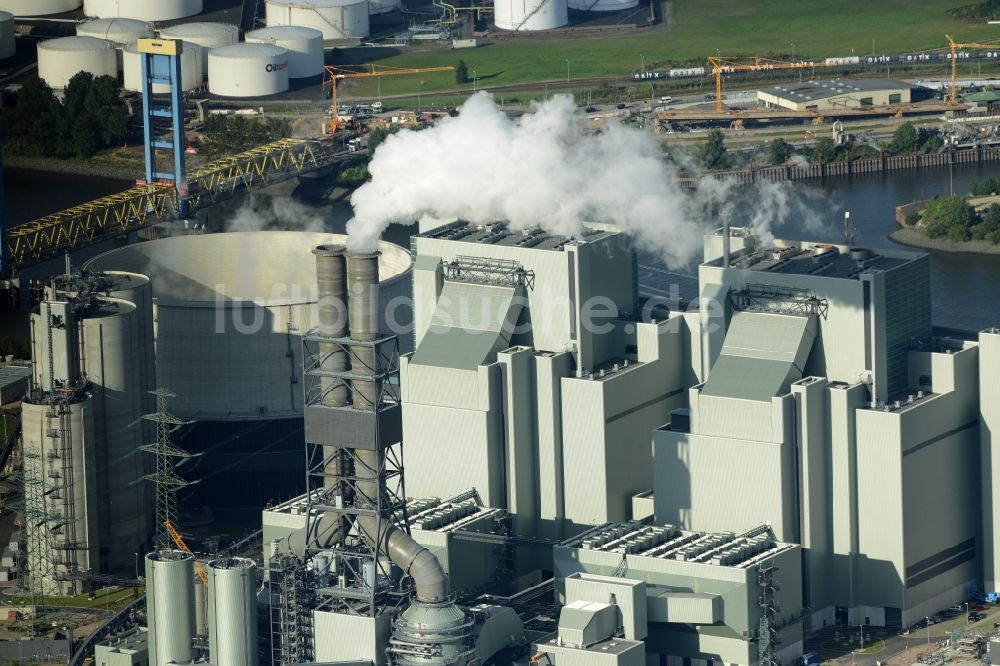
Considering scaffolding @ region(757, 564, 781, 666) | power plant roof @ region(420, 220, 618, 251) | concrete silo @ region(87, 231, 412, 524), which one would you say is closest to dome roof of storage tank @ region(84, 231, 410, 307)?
concrete silo @ region(87, 231, 412, 524)

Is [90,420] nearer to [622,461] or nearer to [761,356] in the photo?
[622,461]

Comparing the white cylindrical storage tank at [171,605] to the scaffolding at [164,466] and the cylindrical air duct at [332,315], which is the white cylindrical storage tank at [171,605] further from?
the cylindrical air duct at [332,315]

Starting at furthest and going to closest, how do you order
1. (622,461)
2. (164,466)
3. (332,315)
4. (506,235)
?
(506,235)
(622,461)
(164,466)
(332,315)

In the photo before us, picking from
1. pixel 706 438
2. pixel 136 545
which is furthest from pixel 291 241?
pixel 706 438

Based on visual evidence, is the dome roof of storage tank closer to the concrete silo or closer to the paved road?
the concrete silo

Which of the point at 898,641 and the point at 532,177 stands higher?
the point at 532,177

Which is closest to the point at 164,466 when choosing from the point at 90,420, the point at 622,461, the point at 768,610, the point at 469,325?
the point at 90,420

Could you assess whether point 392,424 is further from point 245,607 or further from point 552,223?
point 552,223

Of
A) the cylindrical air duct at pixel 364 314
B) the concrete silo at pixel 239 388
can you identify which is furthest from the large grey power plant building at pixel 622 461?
the concrete silo at pixel 239 388
